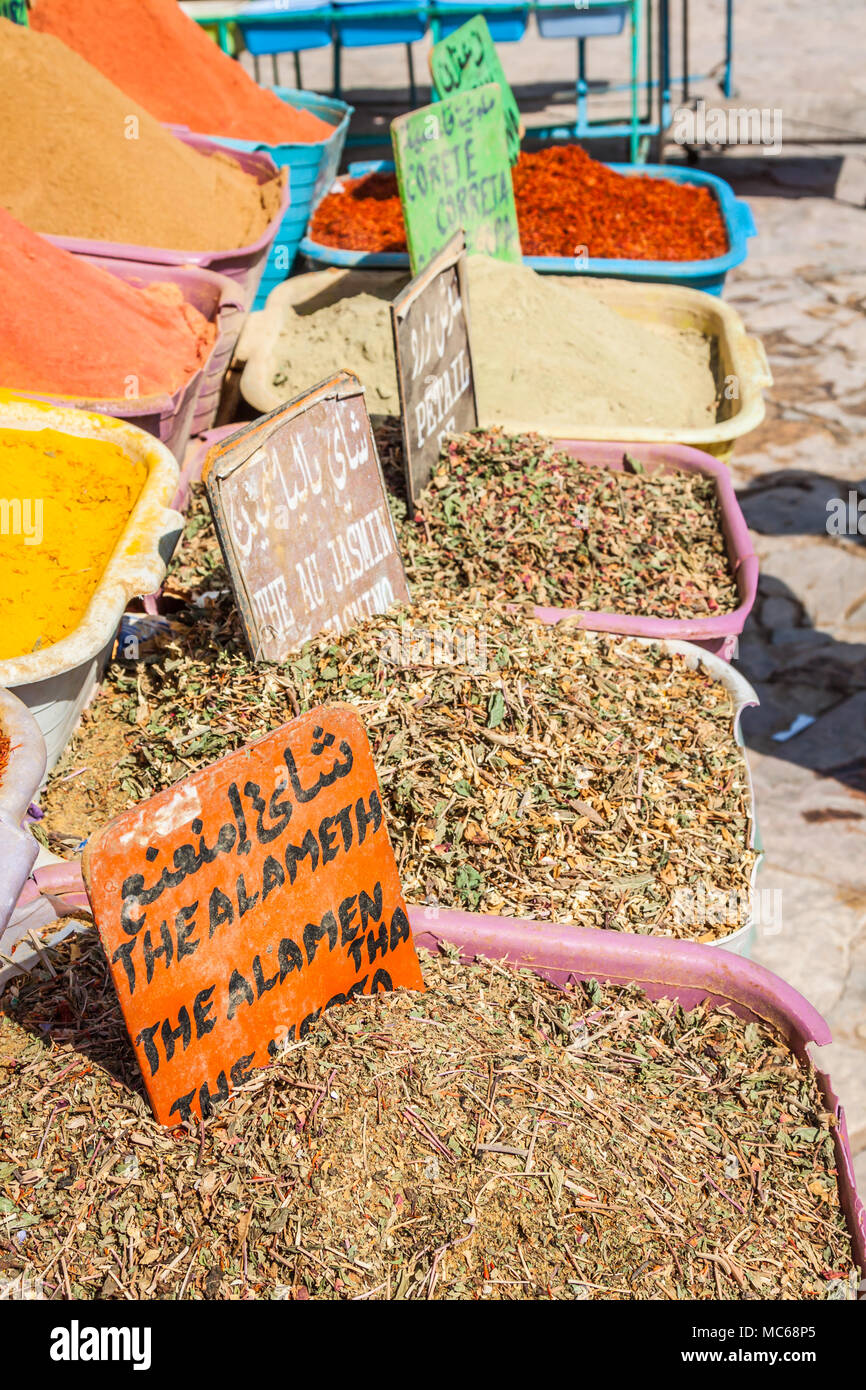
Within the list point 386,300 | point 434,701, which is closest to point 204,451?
point 386,300

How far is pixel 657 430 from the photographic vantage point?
3.24 meters

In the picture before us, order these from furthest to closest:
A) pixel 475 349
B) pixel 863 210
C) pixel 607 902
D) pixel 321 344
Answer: pixel 863 210 → pixel 321 344 → pixel 475 349 → pixel 607 902

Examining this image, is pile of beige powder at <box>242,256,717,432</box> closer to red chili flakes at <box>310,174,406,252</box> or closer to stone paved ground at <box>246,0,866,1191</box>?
red chili flakes at <box>310,174,406,252</box>

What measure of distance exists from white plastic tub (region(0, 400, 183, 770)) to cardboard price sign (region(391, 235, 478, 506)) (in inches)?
25.6

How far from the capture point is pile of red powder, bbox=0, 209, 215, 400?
2744 mm

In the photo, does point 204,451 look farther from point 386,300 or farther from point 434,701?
point 434,701

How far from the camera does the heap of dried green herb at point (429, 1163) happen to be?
1322 mm

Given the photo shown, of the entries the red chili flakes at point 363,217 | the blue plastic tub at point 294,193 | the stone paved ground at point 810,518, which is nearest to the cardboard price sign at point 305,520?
the stone paved ground at point 810,518

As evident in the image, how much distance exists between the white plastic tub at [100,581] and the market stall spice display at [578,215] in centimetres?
242

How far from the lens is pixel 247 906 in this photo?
1489 millimetres

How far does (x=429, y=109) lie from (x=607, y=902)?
2938 mm

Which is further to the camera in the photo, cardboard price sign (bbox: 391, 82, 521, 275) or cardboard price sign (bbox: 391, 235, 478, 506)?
cardboard price sign (bbox: 391, 82, 521, 275)

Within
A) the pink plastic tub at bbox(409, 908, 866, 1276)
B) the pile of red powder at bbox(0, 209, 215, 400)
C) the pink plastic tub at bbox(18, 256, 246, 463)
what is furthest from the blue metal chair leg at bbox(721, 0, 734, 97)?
the pink plastic tub at bbox(409, 908, 866, 1276)

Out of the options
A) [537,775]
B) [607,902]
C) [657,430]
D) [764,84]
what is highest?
[764,84]
